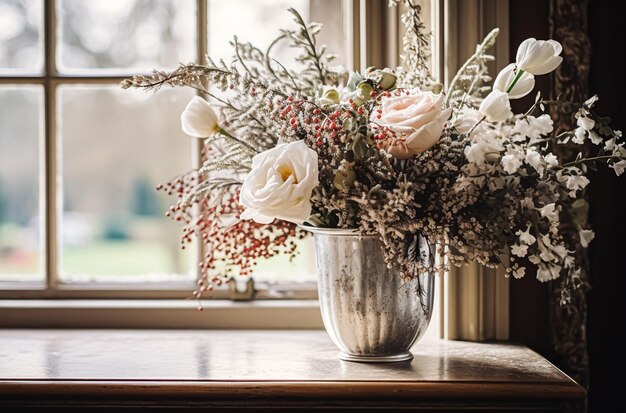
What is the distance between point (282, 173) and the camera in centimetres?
113

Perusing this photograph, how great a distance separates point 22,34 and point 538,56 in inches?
49.8

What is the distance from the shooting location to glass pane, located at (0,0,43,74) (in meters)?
1.75

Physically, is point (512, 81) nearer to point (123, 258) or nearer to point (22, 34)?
point (123, 258)

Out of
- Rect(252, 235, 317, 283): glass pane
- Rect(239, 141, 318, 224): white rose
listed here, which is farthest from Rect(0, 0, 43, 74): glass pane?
Rect(239, 141, 318, 224): white rose

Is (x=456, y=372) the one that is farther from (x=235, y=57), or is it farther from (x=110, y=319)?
(x=110, y=319)

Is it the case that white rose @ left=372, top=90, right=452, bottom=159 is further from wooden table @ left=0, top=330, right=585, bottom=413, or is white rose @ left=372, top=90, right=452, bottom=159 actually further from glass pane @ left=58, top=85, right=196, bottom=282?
glass pane @ left=58, top=85, right=196, bottom=282

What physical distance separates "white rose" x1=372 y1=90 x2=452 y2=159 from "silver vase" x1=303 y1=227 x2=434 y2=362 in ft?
0.57

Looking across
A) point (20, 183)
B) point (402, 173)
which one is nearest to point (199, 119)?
point (402, 173)

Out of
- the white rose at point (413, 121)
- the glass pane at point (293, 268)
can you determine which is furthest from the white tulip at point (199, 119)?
the glass pane at point (293, 268)

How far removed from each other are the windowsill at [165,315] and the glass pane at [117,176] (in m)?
0.11

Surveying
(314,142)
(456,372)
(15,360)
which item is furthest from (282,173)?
(15,360)

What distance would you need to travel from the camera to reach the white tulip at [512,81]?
120 centimetres

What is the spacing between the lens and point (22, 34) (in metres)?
1.75

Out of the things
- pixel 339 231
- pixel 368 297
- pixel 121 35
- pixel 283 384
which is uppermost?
pixel 121 35
